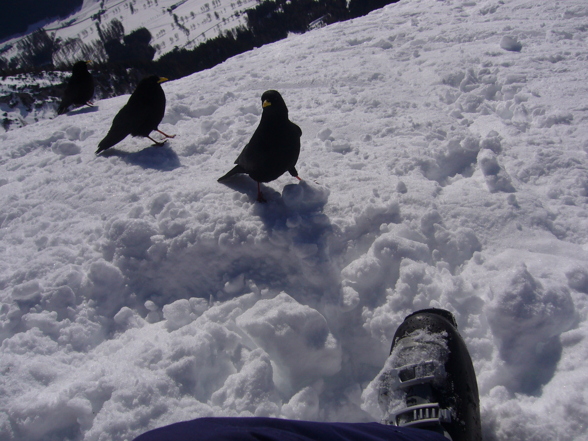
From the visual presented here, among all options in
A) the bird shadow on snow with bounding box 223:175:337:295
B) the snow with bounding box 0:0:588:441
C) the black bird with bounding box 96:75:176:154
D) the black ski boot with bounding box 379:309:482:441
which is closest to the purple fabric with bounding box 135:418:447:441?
the black ski boot with bounding box 379:309:482:441

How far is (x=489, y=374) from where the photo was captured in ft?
5.36

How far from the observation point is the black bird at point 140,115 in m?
3.63

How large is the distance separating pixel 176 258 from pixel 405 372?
1542 millimetres

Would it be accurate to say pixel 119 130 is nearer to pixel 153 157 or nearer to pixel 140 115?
pixel 140 115

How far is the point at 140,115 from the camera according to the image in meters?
3.64

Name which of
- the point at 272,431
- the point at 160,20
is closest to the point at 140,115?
the point at 272,431

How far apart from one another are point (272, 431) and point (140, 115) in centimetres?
346

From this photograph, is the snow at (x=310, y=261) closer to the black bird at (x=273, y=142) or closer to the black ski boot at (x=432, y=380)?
the black ski boot at (x=432, y=380)

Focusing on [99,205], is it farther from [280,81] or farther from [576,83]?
[576,83]

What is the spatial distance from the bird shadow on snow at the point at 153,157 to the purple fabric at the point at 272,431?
2609 millimetres

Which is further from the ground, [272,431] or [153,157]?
[153,157]

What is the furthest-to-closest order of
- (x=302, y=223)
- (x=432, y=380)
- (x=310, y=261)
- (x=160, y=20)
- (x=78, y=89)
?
(x=160, y=20), (x=78, y=89), (x=302, y=223), (x=310, y=261), (x=432, y=380)

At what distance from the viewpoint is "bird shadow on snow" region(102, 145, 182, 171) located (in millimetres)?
3352

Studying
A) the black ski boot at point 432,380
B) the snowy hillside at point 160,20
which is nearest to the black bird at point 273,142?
the black ski boot at point 432,380
